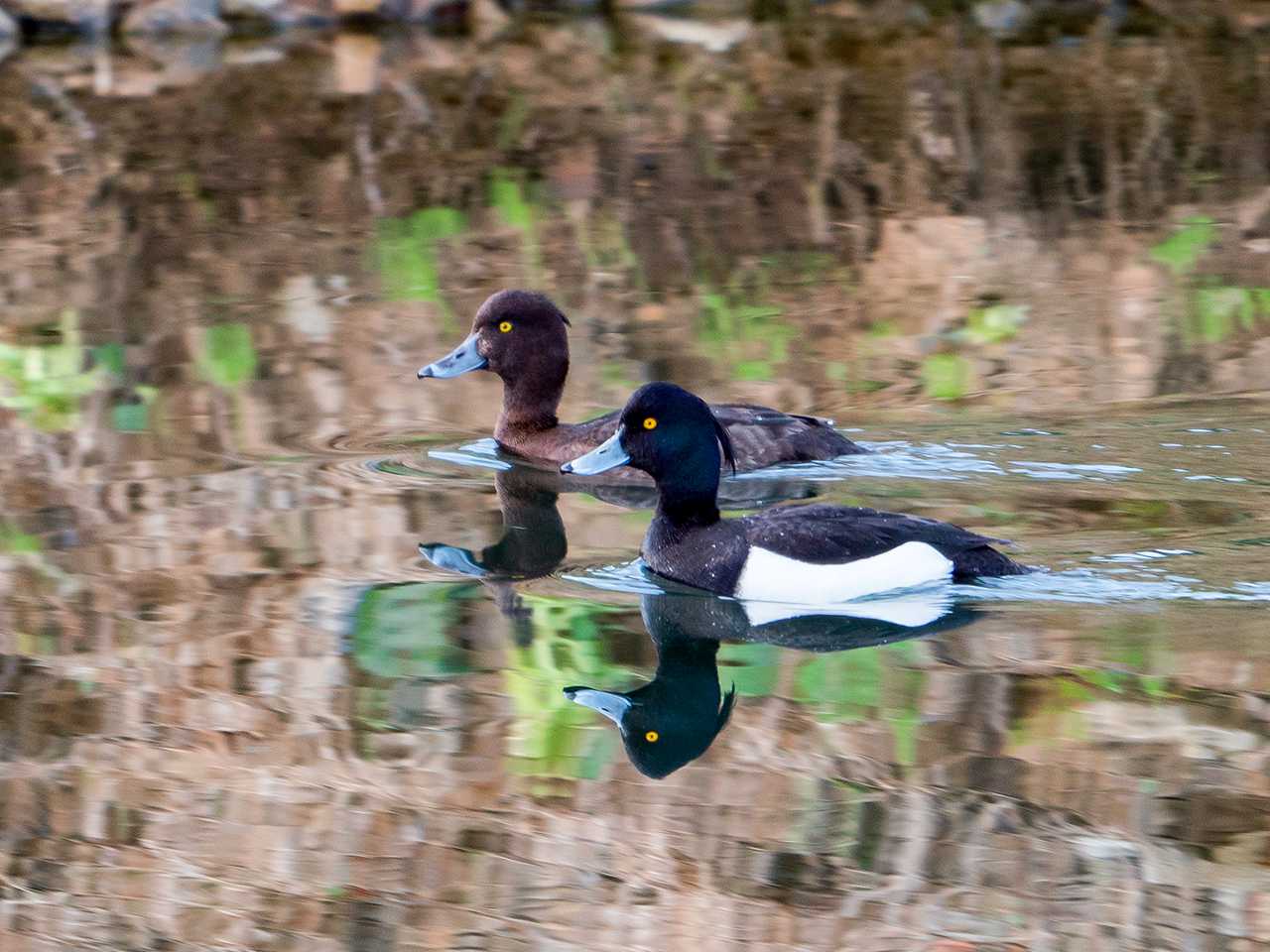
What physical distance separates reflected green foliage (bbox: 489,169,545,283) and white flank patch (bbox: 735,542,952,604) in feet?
19.9

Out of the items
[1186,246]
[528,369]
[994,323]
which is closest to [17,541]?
[528,369]

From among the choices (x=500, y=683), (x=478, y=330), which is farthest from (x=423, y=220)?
(x=500, y=683)

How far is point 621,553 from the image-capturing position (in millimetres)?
8156

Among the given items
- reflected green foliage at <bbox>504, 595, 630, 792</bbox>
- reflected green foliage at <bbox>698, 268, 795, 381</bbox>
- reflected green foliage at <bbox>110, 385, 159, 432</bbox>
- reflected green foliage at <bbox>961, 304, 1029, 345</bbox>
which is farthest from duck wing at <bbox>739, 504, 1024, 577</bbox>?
reflected green foliage at <bbox>961, 304, 1029, 345</bbox>

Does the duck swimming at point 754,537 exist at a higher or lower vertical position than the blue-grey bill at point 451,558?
higher

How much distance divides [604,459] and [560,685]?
1.58 m

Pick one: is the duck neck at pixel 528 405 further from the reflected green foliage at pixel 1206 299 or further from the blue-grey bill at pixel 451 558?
the reflected green foliage at pixel 1206 299

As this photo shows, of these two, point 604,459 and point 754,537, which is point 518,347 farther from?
point 754,537

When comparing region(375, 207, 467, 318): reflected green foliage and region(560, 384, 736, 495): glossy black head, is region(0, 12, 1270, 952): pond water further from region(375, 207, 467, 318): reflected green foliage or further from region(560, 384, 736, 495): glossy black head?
region(560, 384, 736, 495): glossy black head

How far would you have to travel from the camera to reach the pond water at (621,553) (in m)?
Answer: 5.33

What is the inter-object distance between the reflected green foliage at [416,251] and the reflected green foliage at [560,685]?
5144 millimetres

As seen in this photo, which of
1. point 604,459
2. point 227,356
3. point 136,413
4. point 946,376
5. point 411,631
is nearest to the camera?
point 411,631

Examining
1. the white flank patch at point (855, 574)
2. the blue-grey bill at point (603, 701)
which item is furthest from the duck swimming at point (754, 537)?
the blue-grey bill at point (603, 701)

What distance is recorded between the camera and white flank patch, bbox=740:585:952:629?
7191 millimetres
